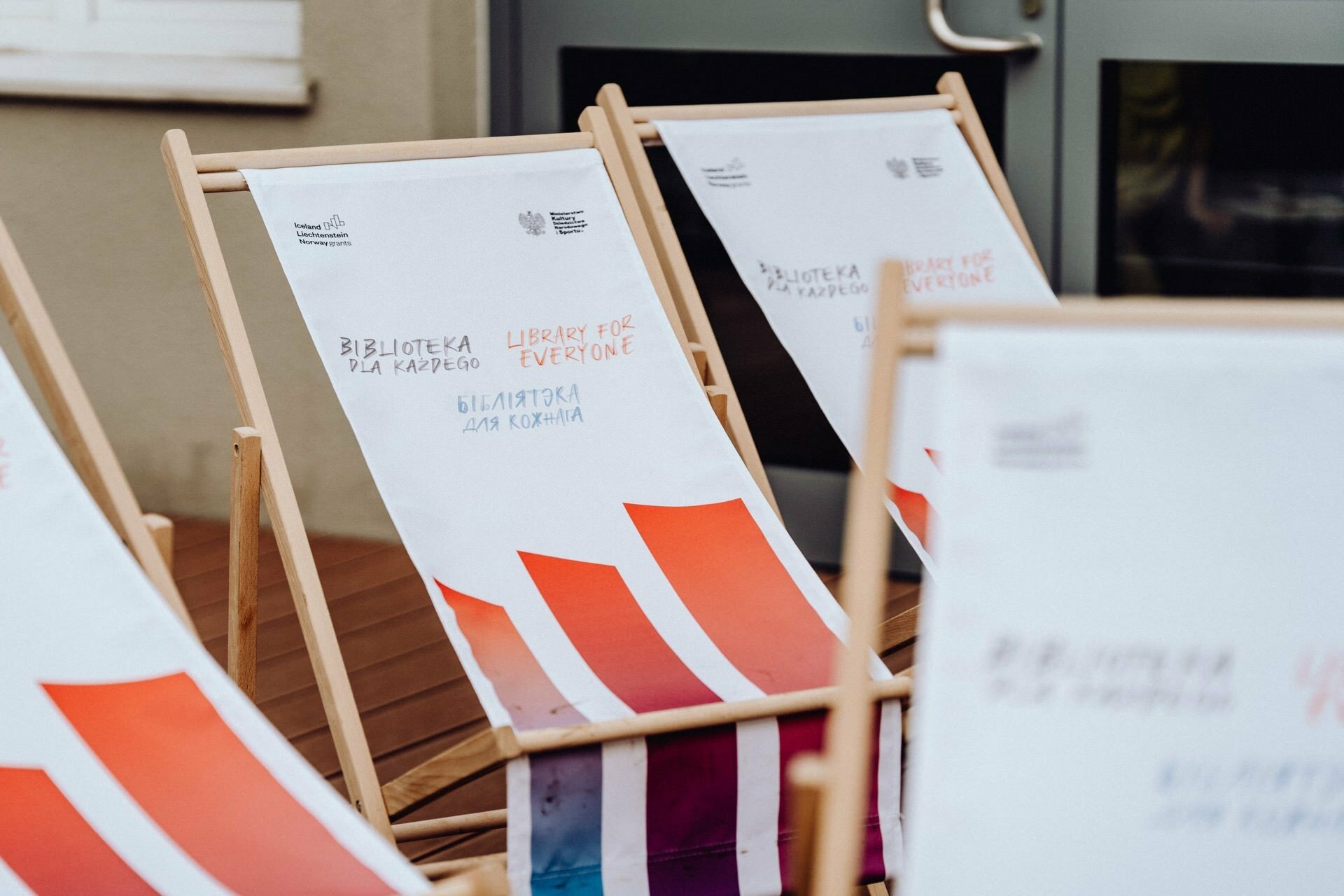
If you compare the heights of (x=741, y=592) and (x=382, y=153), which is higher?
(x=382, y=153)

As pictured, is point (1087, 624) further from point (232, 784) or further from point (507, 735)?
point (232, 784)

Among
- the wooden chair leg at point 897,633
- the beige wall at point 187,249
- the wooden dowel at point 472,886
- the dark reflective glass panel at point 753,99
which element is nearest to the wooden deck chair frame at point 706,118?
the wooden chair leg at point 897,633

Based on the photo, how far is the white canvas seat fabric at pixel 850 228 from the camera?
2.20 m

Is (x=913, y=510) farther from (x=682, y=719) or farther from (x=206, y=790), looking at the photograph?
(x=206, y=790)

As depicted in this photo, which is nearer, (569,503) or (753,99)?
(569,503)

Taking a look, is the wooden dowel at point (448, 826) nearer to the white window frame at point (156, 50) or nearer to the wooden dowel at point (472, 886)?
the wooden dowel at point (472, 886)

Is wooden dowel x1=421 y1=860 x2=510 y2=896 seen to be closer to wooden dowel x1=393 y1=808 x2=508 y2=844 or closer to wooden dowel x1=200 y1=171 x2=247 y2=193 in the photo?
wooden dowel x1=393 y1=808 x2=508 y2=844

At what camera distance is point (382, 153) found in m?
1.99

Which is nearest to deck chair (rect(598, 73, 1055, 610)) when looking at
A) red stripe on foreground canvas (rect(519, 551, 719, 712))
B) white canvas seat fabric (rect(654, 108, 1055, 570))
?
white canvas seat fabric (rect(654, 108, 1055, 570))

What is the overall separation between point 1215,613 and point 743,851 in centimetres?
69

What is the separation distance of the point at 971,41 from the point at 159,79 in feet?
5.80

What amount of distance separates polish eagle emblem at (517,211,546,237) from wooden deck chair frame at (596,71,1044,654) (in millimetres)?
181

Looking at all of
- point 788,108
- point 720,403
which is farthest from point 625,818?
point 788,108

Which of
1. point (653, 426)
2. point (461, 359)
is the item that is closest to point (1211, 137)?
point (653, 426)
